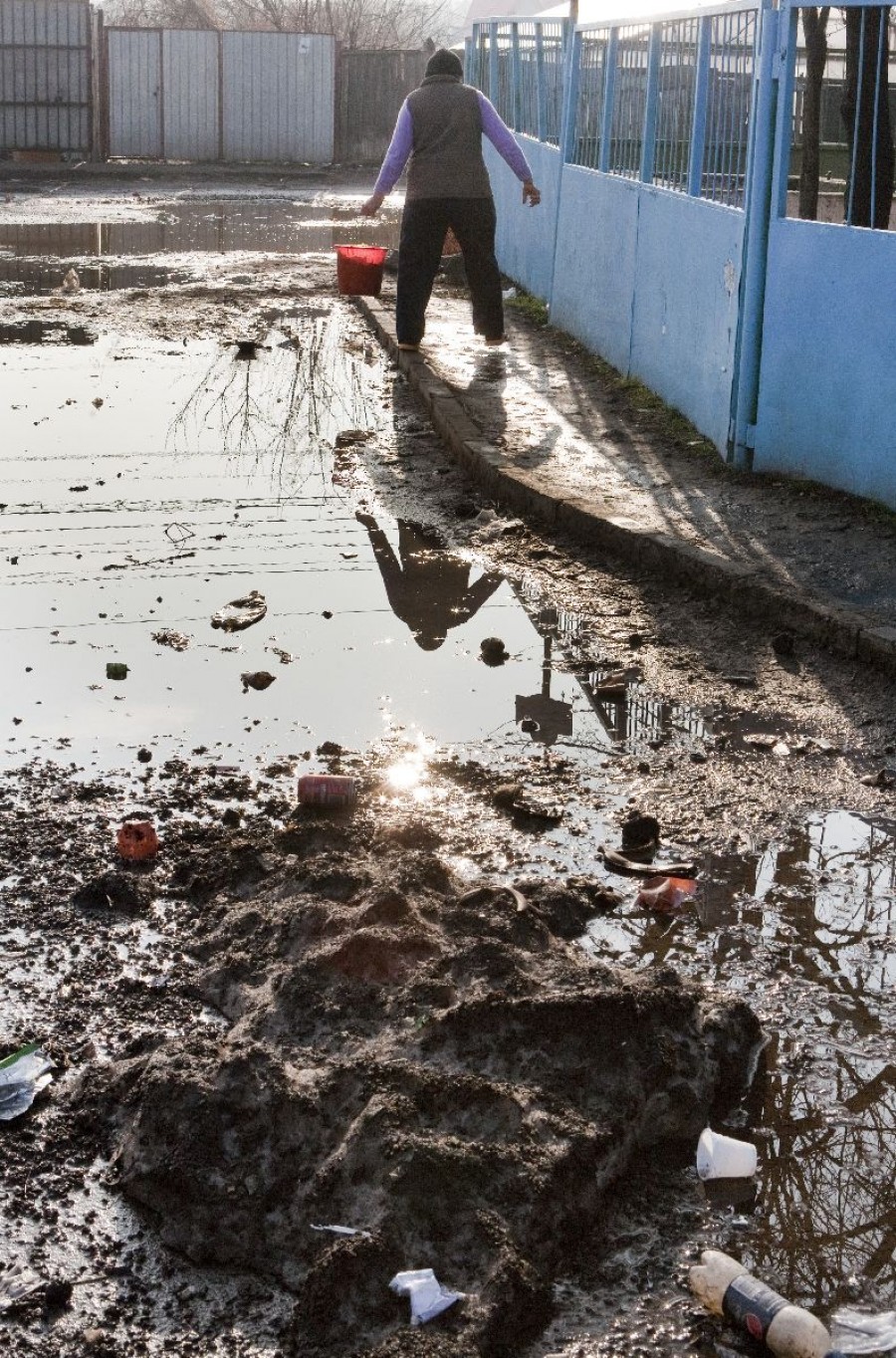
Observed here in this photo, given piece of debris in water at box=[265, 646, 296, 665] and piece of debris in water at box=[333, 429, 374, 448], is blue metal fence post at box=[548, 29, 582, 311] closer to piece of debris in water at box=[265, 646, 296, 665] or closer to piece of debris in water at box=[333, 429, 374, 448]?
piece of debris in water at box=[333, 429, 374, 448]

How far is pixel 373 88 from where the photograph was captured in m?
30.8

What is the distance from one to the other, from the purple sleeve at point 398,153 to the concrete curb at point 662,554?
2337 millimetres

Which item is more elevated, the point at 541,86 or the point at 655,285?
the point at 541,86

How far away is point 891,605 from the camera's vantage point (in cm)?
563

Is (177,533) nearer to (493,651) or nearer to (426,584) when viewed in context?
(426,584)

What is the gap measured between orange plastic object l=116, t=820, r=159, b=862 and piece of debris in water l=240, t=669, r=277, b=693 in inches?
48.1

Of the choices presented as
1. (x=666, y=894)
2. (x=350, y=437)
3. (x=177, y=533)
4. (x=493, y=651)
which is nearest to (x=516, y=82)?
(x=350, y=437)

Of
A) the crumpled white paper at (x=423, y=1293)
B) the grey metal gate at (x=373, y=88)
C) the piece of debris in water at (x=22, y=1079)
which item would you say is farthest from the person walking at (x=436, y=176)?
the grey metal gate at (x=373, y=88)

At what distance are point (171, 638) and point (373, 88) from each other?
27374 millimetres

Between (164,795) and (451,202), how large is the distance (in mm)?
7128

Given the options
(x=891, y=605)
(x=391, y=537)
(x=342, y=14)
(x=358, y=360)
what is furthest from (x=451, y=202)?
(x=342, y=14)

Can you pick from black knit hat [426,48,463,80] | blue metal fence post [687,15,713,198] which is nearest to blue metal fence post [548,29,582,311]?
black knit hat [426,48,463,80]

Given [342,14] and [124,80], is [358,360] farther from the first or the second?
[342,14]

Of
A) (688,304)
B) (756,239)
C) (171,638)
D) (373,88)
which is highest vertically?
(373,88)
